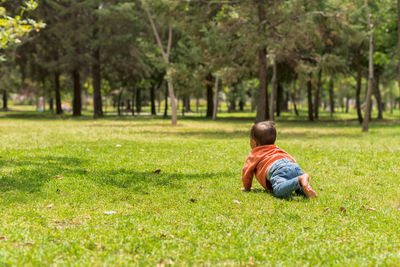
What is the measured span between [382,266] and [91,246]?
270 cm

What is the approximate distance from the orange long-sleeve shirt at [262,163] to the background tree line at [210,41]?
1206cm

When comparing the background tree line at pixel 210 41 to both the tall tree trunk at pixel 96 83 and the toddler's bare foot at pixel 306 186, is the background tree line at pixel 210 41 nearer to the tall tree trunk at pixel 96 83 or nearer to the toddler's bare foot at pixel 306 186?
the tall tree trunk at pixel 96 83

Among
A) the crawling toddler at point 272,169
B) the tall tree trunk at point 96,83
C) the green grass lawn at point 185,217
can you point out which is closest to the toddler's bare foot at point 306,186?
the crawling toddler at point 272,169

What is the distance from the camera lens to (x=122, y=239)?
12.6 ft

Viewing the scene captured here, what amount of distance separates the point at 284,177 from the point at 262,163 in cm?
48

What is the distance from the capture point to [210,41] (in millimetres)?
21828

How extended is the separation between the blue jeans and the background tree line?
12.4 m

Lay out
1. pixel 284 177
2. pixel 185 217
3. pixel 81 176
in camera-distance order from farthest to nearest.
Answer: pixel 81 176 → pixel 284 177 → pixel 185 217

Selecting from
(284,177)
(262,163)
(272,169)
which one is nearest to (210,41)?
(262,163)

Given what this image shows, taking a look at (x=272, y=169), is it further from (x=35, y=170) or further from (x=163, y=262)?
(x=35, y=170)

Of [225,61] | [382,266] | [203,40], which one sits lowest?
[382,266]

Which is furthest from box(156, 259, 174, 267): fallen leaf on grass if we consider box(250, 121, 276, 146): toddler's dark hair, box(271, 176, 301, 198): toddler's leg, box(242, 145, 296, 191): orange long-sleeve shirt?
box(250, 121, 276, 146): toddler's dark hair

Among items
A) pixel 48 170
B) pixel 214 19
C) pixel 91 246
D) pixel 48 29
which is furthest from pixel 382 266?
pixel 48 29

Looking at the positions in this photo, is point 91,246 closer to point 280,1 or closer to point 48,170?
point 48,170
